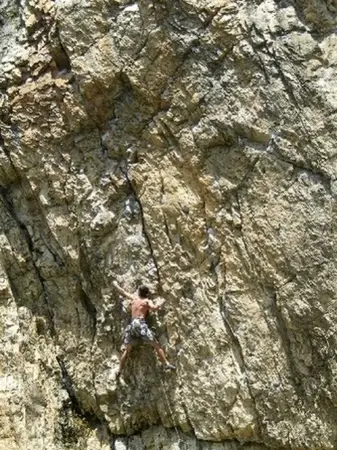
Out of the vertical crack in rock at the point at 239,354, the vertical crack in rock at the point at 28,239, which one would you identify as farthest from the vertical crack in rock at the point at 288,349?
the vertical crack in rock at the point at 28,239

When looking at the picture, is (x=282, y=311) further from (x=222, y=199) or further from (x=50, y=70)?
(x=50, y=70)

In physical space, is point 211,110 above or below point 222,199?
above

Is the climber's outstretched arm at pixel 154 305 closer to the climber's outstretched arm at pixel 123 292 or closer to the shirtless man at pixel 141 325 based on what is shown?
the shirtless man at pixel 141 325

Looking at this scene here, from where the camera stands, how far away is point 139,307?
1062 cm

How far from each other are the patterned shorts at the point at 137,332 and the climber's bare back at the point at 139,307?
0.08m

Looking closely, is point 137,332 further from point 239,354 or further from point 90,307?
point 239,354

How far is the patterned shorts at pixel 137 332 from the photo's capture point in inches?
416

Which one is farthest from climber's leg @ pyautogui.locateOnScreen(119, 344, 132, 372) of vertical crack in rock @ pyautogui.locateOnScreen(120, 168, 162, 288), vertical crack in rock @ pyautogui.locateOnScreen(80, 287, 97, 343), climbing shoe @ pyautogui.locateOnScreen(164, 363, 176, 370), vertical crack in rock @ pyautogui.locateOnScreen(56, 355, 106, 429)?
vertical crack in rock @ pyautogui.locateOnScreen(56, 355, 106, 429)

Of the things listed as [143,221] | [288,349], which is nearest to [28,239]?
[143,221]

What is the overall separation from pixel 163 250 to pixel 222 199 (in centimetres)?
126

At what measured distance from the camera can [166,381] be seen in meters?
10.9

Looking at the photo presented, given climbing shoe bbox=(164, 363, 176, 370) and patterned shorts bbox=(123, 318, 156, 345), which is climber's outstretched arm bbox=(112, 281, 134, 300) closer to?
patterned shorts bbox=(123, 318, 156, 345)

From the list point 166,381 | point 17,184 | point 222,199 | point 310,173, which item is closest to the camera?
point 310,173

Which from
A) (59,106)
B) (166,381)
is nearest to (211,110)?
(59,106)
